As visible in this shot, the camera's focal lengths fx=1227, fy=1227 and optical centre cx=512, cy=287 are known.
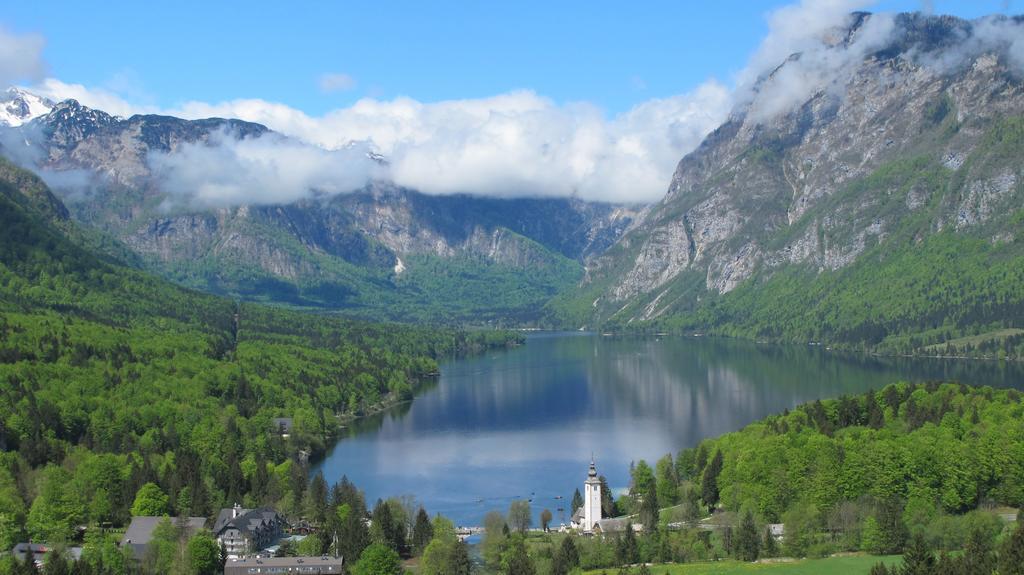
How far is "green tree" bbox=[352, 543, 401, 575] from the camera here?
2904 inches

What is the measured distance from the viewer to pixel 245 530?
269 feet

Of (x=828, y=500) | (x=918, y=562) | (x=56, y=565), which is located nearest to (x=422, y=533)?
(x=56, y=565)

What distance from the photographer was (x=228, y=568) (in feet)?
246

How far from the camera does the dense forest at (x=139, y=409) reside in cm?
9044

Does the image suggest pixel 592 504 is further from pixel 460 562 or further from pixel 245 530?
pixel 245 530

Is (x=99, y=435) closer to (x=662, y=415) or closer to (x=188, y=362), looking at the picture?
(x=188, y=362)

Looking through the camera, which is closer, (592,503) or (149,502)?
(149,502)

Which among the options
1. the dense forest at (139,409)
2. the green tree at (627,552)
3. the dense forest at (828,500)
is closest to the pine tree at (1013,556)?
the dense forest at (828,500)

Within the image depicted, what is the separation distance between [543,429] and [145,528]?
70275 mm

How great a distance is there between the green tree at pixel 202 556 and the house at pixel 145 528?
13.7 feet

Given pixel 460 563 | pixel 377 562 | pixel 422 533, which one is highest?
pixel 422 533

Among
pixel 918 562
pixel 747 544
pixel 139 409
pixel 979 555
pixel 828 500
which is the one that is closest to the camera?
pixel 979 555

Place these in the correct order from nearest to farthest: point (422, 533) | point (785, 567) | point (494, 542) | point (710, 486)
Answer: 1. point (785, 567)
2. point (494, 542)
3. point (422, 533)
4. point (710, 486)

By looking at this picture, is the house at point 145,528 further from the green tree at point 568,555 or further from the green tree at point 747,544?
the green tree at point 747,544
